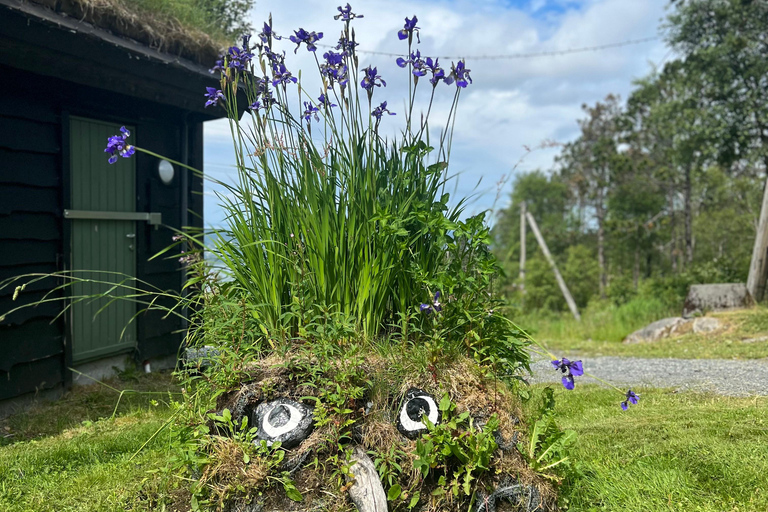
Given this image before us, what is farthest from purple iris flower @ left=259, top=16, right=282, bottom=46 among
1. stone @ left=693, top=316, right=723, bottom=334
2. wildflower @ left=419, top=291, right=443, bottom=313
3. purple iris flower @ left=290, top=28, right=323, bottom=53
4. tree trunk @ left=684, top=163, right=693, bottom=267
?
tree trunk @ left=684, top=163, right=693, bottom=267

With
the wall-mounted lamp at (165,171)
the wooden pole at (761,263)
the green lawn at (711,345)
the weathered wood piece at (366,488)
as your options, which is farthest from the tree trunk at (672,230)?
the weathered wood piece at (366,488)

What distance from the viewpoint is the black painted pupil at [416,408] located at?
2.17m

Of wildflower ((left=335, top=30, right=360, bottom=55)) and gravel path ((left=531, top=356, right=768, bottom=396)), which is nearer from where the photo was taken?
wildflower ((left=335, top=30, right=360, bottom=55))

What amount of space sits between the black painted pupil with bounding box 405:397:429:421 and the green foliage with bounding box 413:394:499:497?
0.09 metres

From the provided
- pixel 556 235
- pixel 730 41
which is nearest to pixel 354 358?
pixel 730 41

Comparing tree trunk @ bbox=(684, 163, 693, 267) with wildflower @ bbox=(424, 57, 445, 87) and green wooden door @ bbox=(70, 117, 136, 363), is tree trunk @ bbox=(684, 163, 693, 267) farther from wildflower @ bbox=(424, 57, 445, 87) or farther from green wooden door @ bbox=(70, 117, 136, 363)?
wildflower @ bbox=(424, 57, 445, 87)

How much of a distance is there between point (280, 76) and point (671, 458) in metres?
2.39

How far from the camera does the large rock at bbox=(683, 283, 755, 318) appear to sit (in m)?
9.48

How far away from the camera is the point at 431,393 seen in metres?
2.21

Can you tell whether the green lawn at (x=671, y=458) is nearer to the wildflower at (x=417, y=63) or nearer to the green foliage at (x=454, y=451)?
the green foliage at (x=454, y=451)

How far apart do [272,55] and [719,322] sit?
809 cm

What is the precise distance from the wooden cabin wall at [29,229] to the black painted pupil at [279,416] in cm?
280

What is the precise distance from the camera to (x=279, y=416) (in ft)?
7.04

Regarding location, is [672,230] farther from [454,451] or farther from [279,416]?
[279,416]
